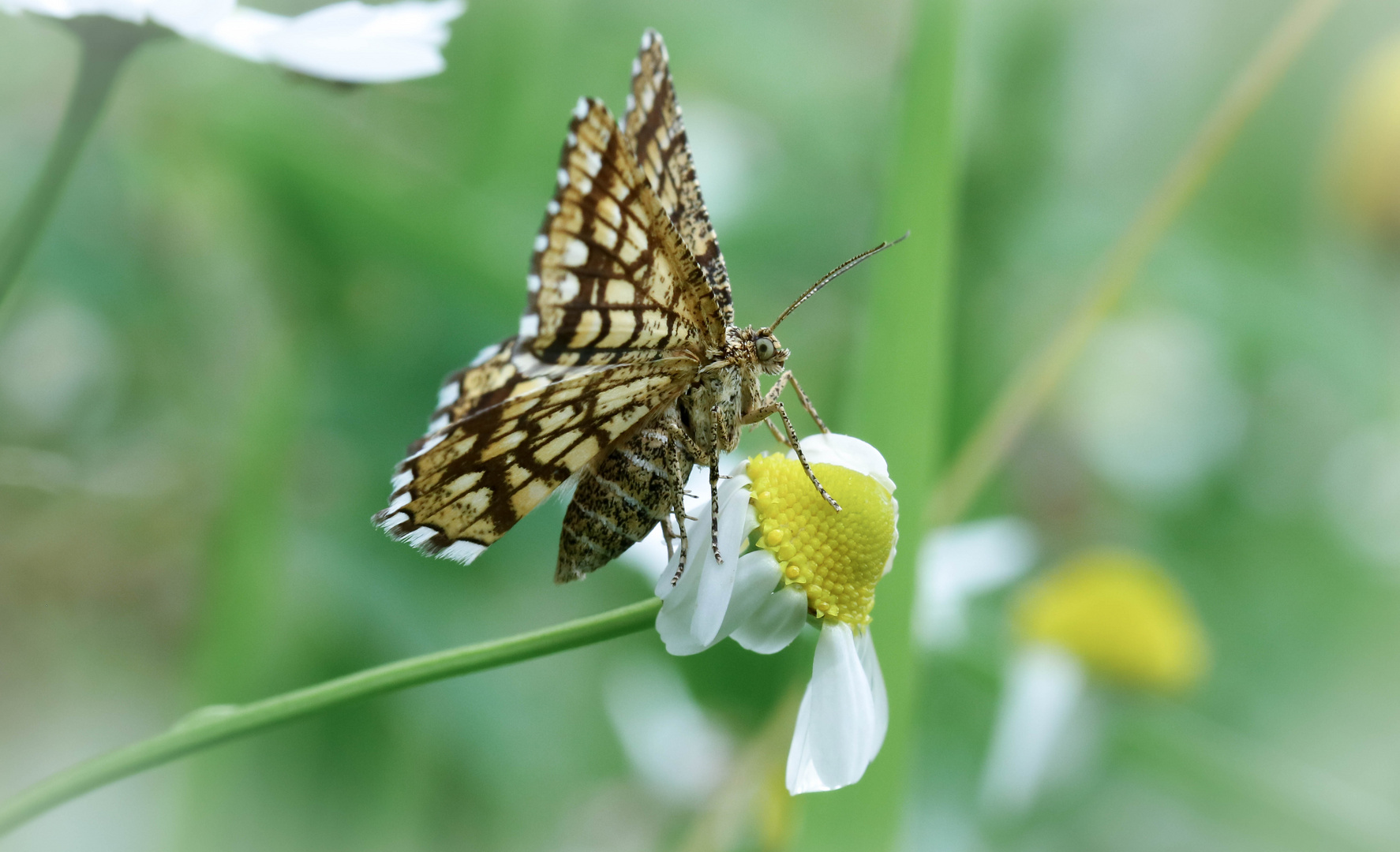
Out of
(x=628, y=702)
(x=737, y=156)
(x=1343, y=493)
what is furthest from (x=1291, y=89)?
(x=628, y=702)

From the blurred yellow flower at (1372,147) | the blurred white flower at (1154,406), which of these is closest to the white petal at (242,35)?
the blurred white flower at (1154,406)

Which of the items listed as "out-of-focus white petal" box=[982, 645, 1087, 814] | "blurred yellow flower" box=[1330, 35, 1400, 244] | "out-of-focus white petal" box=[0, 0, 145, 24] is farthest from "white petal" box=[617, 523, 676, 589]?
"blurred yellow flower" box=[1330, 35, 1400, 244]

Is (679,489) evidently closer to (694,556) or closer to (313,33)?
(694,556)

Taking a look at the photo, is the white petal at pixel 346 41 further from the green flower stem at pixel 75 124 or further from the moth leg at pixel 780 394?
the moth leg at pixel 780 394

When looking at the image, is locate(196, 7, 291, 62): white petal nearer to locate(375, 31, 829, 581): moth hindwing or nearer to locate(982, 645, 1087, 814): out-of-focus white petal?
locate(375, 31, 829, 581): moth hindwing

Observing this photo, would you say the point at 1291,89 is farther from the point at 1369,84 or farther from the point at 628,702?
the point at 628,702

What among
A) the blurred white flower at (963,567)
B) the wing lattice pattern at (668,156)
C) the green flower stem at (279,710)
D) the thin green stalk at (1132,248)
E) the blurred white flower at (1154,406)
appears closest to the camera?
the green flower stem at (279,710)
